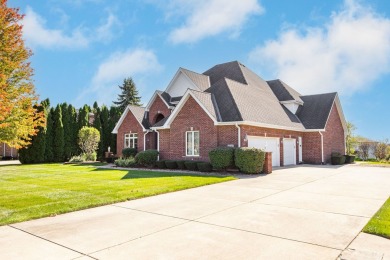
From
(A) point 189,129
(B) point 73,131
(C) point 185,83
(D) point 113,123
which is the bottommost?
(A) point 189,129

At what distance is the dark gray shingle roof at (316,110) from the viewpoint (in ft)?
85.4

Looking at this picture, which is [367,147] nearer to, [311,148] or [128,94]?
[311,148]

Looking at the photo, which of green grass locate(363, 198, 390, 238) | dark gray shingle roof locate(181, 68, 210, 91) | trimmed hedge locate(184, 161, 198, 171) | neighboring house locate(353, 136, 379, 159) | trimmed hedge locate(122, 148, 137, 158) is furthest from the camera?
neighboring house locate(353, 136, 379, 159)

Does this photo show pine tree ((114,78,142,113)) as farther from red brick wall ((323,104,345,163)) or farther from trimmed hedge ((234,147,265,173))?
trimmed hedge ((234,147,265,173))

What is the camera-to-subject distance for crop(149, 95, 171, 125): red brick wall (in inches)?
1093

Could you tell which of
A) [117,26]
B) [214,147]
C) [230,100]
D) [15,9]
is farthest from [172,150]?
[15,9]

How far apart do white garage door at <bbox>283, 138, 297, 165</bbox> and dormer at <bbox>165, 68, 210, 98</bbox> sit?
8679 millimetres

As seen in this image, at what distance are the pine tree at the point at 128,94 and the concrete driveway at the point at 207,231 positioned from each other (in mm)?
54186

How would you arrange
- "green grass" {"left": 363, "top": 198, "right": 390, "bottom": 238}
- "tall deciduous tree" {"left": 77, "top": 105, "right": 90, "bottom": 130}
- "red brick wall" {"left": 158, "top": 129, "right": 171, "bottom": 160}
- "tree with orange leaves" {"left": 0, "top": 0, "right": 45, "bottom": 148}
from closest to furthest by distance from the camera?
"green grass" {"left": 363, "top": 198, "right": 390, "bottom": 238}, "tree with orange leaves" {"left": 0, "top": 0, "right": 45, "bottom": 148}, "red brick wall" {"left": 158, "top": 129, "right": 171, "bottom": 160}, "tall deciduous tree" {"left": 77, "top": 105, "right": 90, "bottom": 130}

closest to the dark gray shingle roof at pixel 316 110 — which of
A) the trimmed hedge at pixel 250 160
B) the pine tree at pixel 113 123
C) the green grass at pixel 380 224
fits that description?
the trimmed hedge at pixel 250 160

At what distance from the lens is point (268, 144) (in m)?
21.2

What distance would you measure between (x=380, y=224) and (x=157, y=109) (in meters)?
24.0

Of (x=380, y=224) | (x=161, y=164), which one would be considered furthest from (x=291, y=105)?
(x=380, y=224)

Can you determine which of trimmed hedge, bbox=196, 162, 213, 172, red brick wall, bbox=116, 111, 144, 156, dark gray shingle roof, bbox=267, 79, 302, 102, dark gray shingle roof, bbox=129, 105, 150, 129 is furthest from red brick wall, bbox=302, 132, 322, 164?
red brick wall, bbox=116, 111, 144, 156
